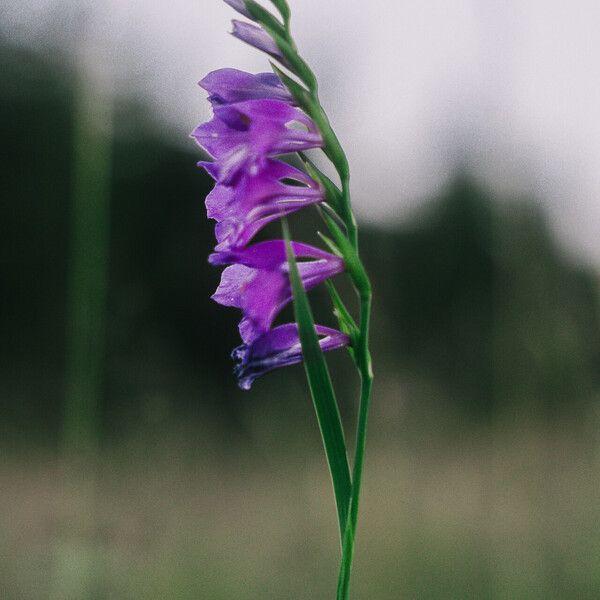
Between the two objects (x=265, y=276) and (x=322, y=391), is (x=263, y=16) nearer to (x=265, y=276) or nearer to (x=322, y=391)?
(x=265, y=276)

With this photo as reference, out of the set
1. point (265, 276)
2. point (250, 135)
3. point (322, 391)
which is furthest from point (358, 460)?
point (250, 135)

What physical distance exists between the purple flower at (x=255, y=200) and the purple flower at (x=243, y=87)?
9 centimetres

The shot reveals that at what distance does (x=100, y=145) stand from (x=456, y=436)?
4.48 metres

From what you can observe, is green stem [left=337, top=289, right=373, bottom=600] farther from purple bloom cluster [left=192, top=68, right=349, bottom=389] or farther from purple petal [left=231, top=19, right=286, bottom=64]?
purple petal [left=231, top=19, right=286, bottom=64]

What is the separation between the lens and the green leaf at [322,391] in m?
0.89

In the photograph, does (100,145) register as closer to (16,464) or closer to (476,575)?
(476,575)

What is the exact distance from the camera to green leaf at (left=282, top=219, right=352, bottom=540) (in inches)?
35.2

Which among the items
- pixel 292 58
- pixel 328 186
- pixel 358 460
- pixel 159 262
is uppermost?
pixel 292 58

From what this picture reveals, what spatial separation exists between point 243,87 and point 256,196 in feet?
0.53

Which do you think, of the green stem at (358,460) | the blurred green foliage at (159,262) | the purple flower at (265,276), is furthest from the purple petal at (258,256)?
the blurred green foliage at (159,262)

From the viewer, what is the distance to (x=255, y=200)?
3.22 ft

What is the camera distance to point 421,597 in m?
3.03

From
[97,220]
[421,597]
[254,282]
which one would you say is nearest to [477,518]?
[421,597]

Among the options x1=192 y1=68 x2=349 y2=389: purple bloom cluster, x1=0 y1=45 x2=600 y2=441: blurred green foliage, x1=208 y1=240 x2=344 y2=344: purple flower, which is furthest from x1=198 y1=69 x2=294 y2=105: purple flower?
x1=0 y1=45 x2=600 y2=441: blurred green foliage
